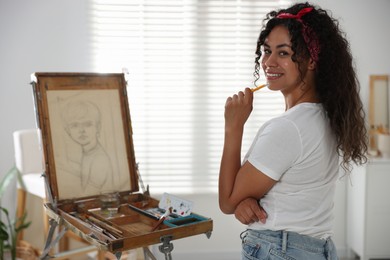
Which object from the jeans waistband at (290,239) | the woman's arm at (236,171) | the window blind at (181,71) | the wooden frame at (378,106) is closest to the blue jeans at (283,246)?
the jeans waistband at (290,239)

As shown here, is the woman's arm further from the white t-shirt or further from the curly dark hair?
the curly dark hair

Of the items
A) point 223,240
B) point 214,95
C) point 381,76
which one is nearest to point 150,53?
point 214,95

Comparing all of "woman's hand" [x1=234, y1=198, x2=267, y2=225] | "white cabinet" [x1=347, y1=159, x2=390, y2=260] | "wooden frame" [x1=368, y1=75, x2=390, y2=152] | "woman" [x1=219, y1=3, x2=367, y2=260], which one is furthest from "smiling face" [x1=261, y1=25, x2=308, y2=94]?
"wooden frame" [x1=368, y1=75, x2=390, y2=152]

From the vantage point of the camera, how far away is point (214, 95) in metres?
3.33

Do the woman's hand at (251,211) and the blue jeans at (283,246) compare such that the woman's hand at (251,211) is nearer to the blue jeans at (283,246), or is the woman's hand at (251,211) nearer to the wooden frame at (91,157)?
the blue jeans at (283,246)

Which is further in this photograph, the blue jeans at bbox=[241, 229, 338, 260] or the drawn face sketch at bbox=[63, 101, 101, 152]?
the drawn face sketch at bbox=[63, 101, 101, 152]

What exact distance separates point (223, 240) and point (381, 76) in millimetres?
1729

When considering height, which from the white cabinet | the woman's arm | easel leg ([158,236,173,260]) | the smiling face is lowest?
the white cabinet

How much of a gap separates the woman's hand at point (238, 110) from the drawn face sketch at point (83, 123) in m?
0.89

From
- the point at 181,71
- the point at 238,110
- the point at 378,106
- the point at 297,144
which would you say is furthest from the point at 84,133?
the point at 378,106

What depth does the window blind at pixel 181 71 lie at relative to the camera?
3.23 m

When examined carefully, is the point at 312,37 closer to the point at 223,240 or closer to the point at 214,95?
the point at 214,95

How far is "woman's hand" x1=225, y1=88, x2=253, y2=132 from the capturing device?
1336mm

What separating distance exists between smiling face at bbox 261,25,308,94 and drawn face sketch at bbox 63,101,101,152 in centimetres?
99
